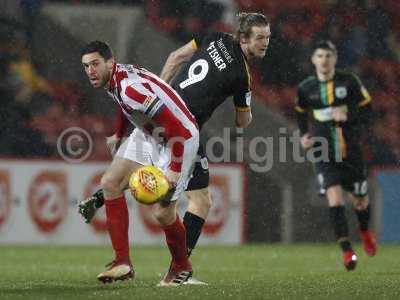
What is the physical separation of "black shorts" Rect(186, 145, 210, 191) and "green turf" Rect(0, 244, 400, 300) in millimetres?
624

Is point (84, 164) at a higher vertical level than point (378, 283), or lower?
higher

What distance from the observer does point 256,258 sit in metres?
10.0

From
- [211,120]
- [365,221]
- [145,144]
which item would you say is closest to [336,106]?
[365,221]

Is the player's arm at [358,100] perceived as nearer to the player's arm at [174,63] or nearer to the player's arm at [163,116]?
the player's arm at [174,63]

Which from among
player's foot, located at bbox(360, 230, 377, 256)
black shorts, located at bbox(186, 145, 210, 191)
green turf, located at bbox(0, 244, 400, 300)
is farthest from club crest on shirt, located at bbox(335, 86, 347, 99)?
black shorts, located at bbox(186, 145, 210, 191)

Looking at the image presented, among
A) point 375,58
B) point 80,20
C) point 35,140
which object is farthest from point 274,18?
point 35,140

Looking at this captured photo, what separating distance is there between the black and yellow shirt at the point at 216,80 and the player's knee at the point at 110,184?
72 cm

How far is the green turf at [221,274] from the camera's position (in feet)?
19.0

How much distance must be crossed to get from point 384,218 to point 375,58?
251 centimetres

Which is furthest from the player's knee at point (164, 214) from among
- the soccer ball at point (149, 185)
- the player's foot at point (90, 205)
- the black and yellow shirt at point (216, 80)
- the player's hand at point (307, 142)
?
the player's hand at point (307, 142)

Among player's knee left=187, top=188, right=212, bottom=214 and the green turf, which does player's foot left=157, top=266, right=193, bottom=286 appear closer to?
the green turf

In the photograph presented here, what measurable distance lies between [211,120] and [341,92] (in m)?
3.48

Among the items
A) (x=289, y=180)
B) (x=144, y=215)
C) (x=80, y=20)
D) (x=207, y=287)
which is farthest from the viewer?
(x=80, y=20)

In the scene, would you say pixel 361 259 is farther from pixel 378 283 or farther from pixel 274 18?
pixel 274 18
